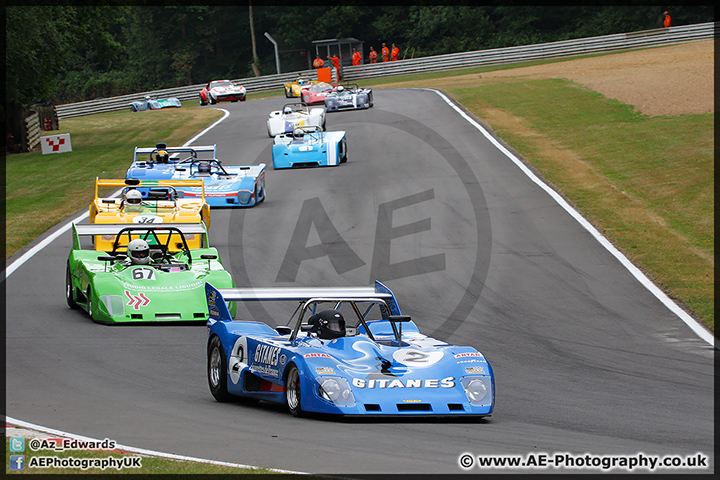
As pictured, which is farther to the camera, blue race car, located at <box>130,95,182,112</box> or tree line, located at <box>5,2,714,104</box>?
tree line, located at <box>5,2,714,104</box>

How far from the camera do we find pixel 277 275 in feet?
58.6

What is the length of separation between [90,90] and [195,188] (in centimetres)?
7014

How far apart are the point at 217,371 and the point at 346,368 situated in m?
2.08

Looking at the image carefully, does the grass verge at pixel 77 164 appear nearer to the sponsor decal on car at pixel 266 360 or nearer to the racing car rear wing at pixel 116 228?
the racing car rear wing at pixel 116 228

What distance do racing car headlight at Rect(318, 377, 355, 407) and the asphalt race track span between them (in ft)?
0.72

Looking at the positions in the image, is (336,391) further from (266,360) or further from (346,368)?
(266,360)

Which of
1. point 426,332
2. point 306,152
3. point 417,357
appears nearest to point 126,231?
point 426,332

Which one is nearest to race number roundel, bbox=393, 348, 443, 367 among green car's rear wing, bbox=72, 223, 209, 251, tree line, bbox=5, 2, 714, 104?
green car's rear wing, bbox=72, 223, 209, 251

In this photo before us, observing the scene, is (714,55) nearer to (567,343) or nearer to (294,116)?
(294,116)

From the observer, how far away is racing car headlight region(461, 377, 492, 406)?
8922 mm

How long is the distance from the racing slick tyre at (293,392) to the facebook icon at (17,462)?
105 inches

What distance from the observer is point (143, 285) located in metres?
14.5

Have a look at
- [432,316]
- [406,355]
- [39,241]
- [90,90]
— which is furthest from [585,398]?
[90,90]

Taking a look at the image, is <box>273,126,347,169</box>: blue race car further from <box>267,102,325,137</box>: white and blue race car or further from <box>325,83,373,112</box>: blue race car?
<box>325,83,373,112</box>: blue race car
